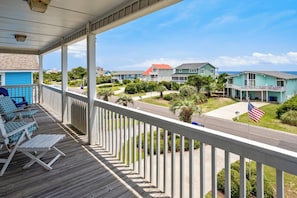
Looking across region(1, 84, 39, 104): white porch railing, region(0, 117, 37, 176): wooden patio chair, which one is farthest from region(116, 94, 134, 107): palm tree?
region(1, 84, 39, 104): white porch railing

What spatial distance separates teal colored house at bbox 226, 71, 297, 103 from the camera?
1857mm

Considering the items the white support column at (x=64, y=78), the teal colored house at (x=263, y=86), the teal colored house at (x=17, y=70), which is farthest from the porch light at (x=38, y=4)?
the teal colored house at (x=17, y=70)

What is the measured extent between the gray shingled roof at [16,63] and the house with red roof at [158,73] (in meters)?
9.78

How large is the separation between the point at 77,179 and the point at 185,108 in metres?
2.07

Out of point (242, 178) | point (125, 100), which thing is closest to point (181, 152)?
point (242, 178)

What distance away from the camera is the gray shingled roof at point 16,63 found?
35.0ft

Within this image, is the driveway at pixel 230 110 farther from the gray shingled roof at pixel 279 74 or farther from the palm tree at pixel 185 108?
the palm tree at pixel 185 108

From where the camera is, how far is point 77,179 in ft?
8.36

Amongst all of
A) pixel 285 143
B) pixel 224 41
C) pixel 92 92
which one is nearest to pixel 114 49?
pixel 92 92

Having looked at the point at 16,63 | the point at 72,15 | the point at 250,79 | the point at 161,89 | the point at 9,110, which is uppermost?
the point at 16,63

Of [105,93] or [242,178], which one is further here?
[105,93]

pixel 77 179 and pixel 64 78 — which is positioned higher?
pixel 64 78

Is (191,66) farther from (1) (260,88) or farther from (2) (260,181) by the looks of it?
(2) (260,181)

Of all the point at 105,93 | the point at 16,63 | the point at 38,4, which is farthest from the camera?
the point at 16,63
